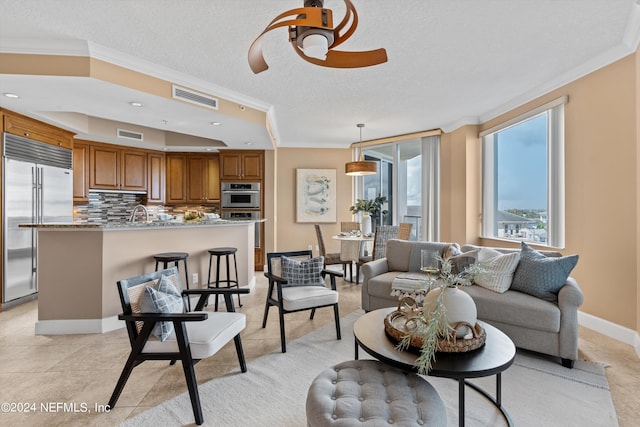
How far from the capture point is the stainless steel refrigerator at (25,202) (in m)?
3.79

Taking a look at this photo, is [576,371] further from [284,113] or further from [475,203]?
[284,113]

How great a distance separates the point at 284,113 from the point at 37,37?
280cm

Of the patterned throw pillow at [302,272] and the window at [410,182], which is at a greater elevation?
the window at [410,182]

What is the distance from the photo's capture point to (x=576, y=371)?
91.9 inches

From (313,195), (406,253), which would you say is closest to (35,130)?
(313,195)

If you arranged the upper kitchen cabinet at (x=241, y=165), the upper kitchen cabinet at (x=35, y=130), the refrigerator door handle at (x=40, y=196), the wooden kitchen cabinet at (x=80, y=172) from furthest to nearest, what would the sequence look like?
the upper kitchen cabinet at (x=241, y=165)
the wooden kitchen cabinet at (x=80, y=172)
the refrigerator door handle at (x=40, y=196)
the upper kitchen cabinet at (x=35, y=130)

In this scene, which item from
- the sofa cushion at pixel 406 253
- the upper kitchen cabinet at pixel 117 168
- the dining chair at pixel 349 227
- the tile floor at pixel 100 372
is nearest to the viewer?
the tile floor at pixel 100 372

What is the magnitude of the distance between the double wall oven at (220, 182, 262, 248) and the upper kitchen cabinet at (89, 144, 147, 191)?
1567mm

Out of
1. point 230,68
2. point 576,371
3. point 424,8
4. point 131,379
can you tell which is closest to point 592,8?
point 424,8

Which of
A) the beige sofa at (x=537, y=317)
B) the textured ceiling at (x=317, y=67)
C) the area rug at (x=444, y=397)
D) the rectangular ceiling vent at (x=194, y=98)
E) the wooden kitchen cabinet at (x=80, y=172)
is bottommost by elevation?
the area rug at (x=444, y=397)

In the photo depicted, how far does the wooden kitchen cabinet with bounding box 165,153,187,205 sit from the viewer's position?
6324mm

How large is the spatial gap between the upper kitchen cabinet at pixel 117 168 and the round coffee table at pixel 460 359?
218 inches

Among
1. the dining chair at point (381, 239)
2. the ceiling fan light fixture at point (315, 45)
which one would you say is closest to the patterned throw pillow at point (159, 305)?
the ceiling fan light fixture at point (315, 45)

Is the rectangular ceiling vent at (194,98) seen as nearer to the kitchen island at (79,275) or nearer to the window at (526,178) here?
the kitchen island at (79,275)
